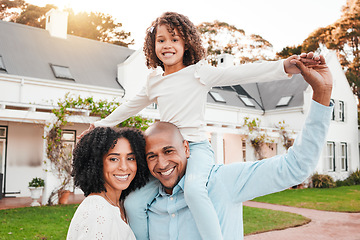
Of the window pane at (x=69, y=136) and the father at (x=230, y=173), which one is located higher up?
the window pane at (x=69, y=136)

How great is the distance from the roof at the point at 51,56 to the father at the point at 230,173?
504 inches

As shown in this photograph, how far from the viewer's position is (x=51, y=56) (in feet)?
50.5

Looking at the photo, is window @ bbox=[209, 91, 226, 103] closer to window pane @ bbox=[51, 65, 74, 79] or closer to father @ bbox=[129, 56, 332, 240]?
window pane @ bbox=[51, 65, 74, 79]

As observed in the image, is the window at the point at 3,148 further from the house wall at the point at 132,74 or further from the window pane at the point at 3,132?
the house wall at the point at 132,74

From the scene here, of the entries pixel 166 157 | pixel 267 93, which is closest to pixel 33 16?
pixel 267 93

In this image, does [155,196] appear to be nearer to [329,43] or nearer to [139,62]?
[139,62]

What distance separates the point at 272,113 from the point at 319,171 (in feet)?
15.1

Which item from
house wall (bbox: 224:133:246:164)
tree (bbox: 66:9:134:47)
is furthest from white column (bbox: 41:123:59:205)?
tree (bbox: 66:9:134:47)

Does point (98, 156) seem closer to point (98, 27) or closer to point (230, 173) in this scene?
point (230, 173)

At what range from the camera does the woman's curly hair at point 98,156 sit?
227cm

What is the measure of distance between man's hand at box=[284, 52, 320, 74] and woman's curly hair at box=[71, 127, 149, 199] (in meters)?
1.03

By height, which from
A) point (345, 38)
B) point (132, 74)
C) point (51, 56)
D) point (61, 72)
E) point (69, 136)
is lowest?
point (69, 136)

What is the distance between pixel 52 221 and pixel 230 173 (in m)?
7.10

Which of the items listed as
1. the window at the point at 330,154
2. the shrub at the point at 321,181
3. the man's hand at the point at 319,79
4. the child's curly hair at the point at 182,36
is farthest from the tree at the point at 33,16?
the man's hand at the point at 319,79
